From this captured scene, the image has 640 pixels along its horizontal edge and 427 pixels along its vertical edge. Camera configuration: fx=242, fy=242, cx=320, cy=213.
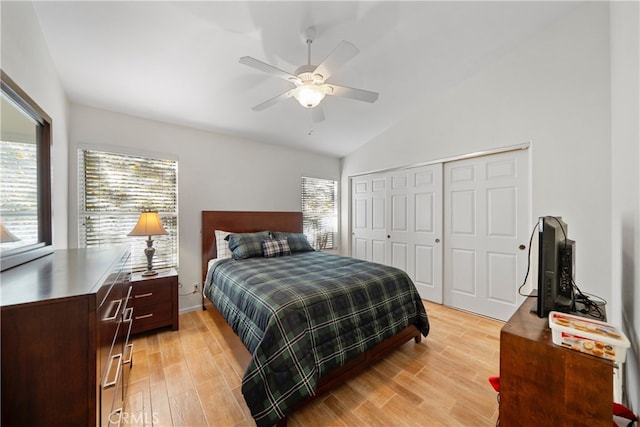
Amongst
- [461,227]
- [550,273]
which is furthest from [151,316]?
[461,227]

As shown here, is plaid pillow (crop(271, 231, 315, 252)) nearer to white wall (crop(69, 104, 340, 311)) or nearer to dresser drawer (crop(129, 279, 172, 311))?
white wall (crop(69, 104, 340, 311))

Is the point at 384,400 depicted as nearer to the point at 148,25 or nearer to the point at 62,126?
the point at 148,25

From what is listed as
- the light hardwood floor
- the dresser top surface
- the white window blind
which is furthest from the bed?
the white window blind

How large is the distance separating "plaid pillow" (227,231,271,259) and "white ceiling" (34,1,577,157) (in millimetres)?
1508

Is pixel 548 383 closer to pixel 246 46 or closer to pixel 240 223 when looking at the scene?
pixel 246 46

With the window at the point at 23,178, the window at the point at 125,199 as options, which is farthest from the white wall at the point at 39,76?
the window at the point at 125,199

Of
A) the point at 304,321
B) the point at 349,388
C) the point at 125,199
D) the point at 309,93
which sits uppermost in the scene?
the point at 309,93

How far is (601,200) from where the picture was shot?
2123 millimetres

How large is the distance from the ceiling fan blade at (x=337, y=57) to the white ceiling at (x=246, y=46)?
1.67ft

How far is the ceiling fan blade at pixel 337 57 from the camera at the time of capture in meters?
1.48

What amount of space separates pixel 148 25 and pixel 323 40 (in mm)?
1306

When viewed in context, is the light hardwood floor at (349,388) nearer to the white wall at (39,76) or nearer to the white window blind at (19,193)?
the white window blind at (19,193)

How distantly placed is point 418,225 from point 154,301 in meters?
3.42

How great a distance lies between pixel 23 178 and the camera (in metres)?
1.45
